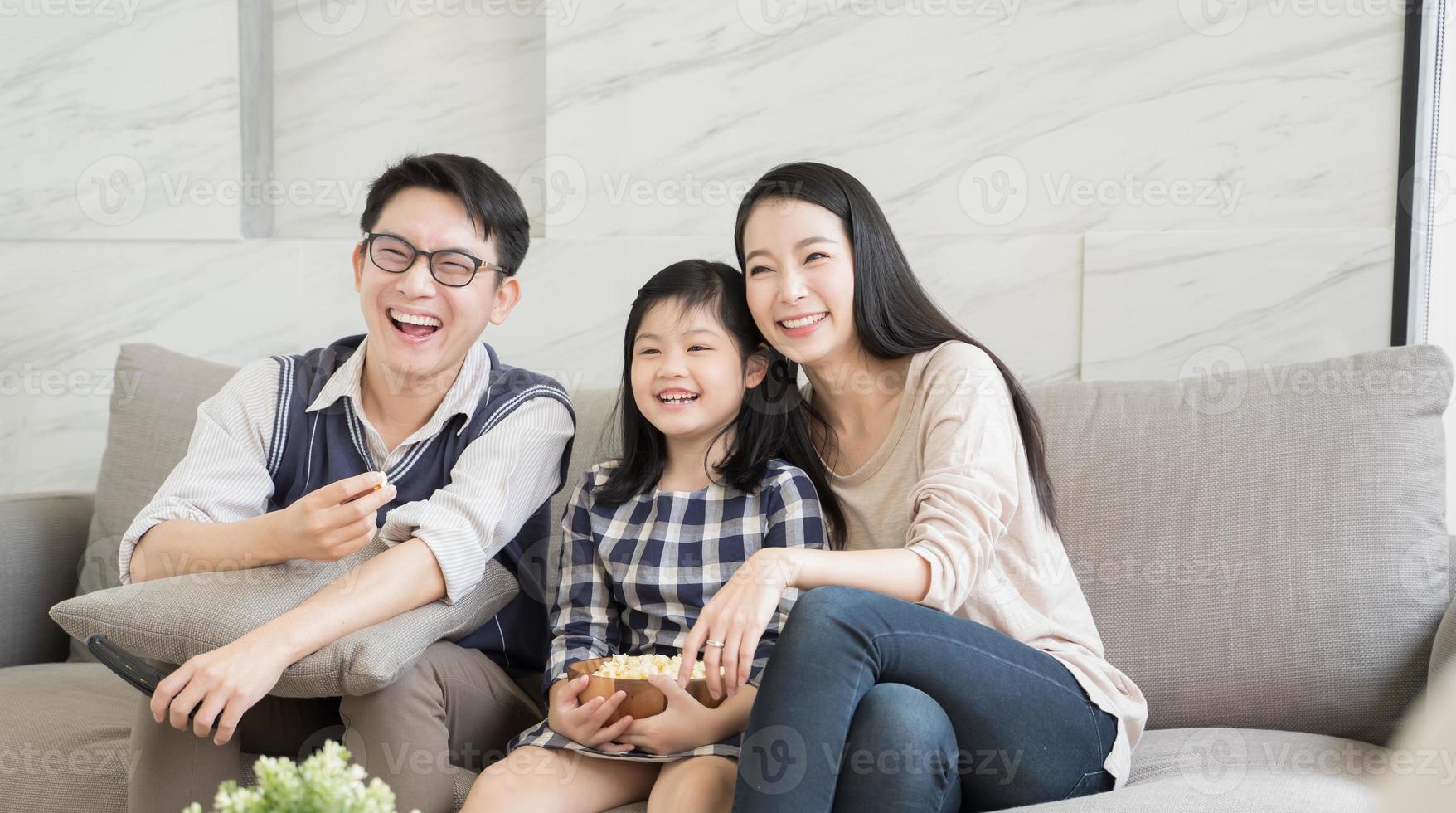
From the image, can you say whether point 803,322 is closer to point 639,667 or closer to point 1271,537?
point 639,667

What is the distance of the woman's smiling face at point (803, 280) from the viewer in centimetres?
152

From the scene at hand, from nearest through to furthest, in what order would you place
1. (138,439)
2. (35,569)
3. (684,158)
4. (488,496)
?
1. (488,496)
2. (35,569)
3. (138,439)
4. (684,158)

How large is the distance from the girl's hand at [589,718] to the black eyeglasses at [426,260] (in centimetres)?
57

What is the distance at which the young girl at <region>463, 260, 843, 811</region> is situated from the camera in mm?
1377

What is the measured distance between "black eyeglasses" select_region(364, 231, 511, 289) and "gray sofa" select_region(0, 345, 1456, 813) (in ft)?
2.28

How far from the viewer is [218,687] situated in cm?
119

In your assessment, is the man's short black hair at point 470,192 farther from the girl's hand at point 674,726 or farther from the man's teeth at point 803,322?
the girl's hand at point 674,726

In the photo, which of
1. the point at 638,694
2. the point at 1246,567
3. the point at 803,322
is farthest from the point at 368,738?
the point at 1246,567

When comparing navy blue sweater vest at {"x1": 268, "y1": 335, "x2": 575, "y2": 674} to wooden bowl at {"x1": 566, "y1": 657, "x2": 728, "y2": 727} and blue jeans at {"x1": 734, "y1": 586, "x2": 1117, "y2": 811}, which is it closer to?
wooden bowl at {"x1": 566, "y1": 657, "x2": 728, "y2": 727}

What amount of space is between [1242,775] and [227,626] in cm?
109

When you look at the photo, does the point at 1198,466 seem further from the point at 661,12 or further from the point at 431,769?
the point at 661,12

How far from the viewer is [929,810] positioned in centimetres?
119

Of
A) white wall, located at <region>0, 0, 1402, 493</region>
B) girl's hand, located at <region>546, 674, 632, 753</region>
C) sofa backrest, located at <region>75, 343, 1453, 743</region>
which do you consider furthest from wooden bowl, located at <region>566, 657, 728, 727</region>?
white wall, located at <region>0, 0, 1402, 493</region>

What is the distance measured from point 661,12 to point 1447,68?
4.59 ft
